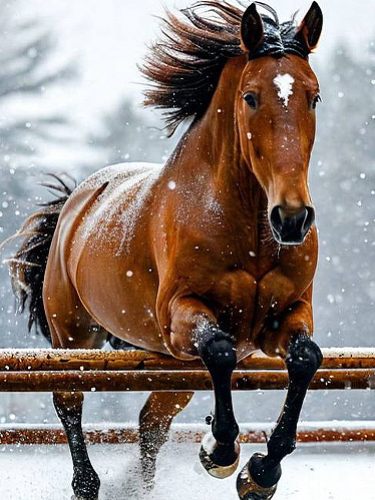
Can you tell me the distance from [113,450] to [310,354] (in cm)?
188

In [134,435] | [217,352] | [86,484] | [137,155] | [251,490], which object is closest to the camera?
[217,352]

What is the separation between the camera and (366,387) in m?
3.23

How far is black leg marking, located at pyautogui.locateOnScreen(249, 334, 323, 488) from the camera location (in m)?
2.45

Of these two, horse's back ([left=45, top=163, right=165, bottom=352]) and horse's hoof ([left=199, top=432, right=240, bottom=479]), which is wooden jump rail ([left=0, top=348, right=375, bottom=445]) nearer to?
horse's back ([left=45, top=163, right=165, bottom=352])

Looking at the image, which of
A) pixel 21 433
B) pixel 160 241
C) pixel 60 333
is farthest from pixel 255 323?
pixel 21 433

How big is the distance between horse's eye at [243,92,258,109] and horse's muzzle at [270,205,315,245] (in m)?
0.37

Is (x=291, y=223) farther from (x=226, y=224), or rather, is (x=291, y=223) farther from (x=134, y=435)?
(x=134, y=435)

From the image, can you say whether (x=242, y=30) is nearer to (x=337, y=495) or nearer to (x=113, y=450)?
(x=337, y=495)

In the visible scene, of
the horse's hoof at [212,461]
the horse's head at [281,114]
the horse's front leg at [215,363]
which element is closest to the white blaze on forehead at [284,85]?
the horse's head at [281,114]

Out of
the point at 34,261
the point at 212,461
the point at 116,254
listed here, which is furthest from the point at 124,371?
the point at 34,261

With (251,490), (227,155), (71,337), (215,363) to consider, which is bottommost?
(71,337)

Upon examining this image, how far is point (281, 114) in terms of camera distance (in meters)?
2.28

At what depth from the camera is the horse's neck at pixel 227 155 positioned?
104 inches

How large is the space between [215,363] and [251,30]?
1028 mm
